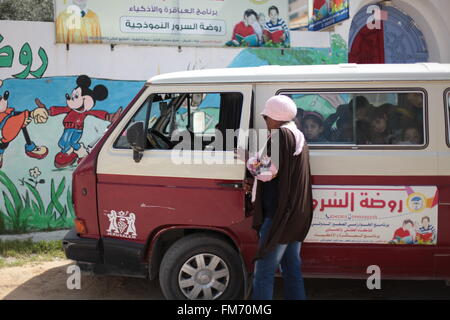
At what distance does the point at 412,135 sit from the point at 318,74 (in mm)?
922

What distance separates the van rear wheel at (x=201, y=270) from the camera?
400cm

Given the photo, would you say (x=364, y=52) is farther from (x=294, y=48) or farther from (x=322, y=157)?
(x=322, y=157)

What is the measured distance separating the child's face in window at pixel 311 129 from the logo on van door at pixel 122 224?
1.63 m

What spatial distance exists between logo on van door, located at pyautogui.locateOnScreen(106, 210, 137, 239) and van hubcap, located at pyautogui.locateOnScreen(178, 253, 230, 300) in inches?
21.6

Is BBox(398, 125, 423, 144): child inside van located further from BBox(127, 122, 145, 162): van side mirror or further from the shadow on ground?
BBox(127, 122, 145, 162): van side mirror

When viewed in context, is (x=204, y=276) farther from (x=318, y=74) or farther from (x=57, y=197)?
(x=57, y=197)

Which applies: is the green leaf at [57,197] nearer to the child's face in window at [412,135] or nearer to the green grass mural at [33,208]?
the green grass mural at [33,208]

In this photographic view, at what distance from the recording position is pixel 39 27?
7.19 metres

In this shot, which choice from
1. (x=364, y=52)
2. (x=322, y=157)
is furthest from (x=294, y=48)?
(x=322, y=157)

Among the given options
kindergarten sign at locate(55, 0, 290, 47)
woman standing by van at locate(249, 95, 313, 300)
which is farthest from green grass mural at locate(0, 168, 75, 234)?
woman standing by van at locate(249, 95, 313, 300)

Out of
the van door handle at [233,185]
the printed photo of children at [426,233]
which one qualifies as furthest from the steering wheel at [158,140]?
the printed photo of children at [426,233]

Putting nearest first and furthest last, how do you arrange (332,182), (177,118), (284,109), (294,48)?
(284,109) < (332,182) < (177,118) < (294,48)

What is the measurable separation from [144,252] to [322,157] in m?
1.71

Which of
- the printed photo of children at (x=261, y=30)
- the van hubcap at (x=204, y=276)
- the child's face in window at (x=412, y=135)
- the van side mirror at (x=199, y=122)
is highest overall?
the printed photo of children at (x=261, y=30)
